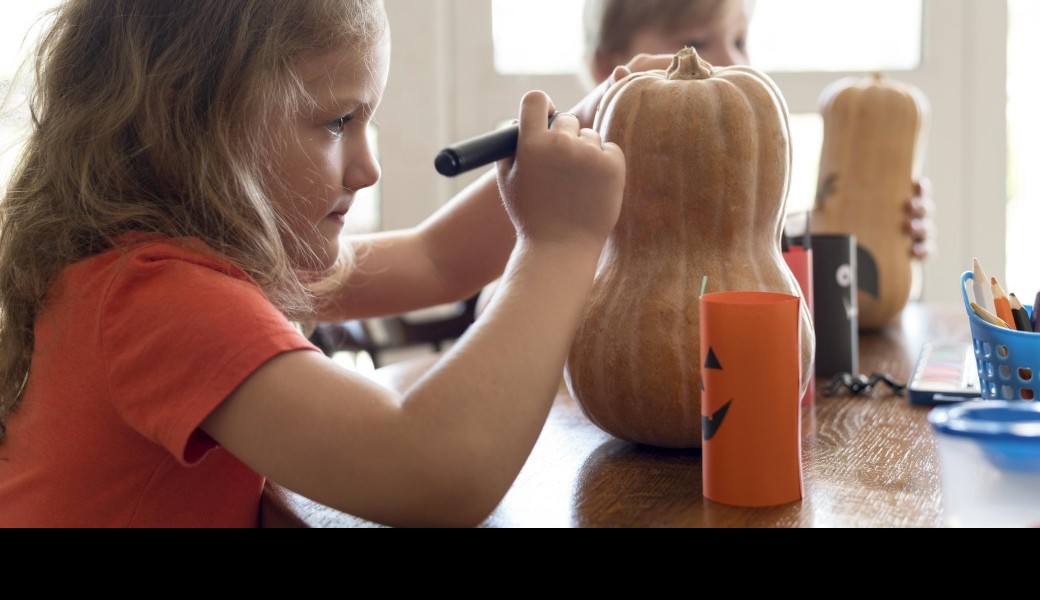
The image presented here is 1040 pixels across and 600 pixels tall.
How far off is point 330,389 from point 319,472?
0.05 meters

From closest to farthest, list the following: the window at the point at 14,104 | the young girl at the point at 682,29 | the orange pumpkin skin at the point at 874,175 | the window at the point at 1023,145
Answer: the window at the point at 14,104 → the orange pumpkin skin at the point at 874,175 → the young girl at the point at 682,29 → the window at the point at 1023,145

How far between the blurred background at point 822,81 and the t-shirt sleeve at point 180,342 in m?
1.66

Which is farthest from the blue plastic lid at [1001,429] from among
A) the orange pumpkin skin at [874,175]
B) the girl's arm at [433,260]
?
the orange pumpkin skin at [874,175]

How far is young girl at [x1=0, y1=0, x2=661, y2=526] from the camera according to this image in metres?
0.62

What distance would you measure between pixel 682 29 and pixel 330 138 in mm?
878

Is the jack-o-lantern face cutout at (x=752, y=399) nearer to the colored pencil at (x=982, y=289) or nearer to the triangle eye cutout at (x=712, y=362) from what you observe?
the triangle eye cutout at (x=712, y=362)

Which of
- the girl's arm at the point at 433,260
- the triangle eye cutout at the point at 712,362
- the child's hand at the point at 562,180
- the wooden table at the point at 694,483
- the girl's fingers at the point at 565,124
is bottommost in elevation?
the wooden table at the point at 694,483

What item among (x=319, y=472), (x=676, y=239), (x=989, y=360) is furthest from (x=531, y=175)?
(x=989, y=360)

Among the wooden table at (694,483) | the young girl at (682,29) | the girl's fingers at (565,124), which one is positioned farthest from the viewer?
the young girl at (682,29)

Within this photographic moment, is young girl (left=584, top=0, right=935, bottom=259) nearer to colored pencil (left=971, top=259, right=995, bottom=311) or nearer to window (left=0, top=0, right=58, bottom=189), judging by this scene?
colored pencil (left=971, top=259, right=995, bottom=311)

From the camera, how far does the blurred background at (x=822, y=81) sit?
2342 millimetres

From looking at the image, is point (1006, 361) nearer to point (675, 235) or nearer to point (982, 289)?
point (982, 289)

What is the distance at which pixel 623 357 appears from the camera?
0.74m
